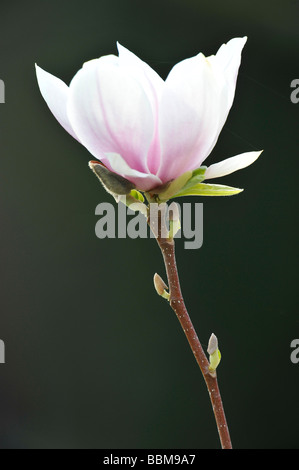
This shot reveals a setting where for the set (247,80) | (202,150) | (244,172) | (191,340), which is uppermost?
(247,80)

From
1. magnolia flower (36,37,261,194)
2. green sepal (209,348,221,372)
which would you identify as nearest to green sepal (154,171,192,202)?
magnolia flower (36,37,261,194)

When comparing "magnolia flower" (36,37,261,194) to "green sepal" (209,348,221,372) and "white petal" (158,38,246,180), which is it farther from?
A: "green sepal" (209,348,221,372)

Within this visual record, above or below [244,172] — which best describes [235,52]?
below

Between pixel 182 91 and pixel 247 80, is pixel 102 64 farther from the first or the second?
pixel 247 80

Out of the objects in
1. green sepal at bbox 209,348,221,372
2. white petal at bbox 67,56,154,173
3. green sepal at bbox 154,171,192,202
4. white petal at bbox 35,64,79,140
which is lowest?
green sepal at bbox 209,348,221,372

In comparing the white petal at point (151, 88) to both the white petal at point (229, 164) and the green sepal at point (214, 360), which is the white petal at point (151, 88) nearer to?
the white petal at point (229, 164)

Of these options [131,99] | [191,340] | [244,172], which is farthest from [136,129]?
[244,172]

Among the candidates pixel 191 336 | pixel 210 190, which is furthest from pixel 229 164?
pixel 191 336
